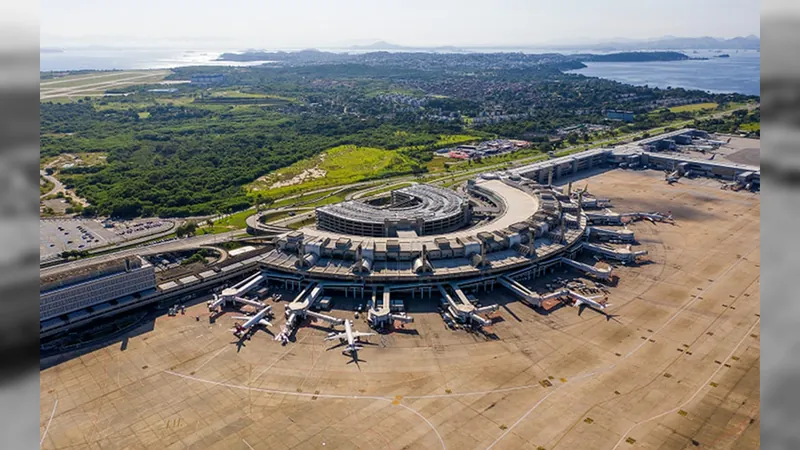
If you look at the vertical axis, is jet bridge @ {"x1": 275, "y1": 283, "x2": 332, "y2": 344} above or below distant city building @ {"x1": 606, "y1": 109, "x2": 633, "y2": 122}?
below

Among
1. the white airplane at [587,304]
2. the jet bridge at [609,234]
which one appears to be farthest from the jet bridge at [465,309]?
the jet bridge at [609,234]

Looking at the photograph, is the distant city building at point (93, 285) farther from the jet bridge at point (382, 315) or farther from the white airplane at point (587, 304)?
the white airplane at point (587, 304)

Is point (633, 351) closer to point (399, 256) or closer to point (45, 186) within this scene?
point (399, 256)

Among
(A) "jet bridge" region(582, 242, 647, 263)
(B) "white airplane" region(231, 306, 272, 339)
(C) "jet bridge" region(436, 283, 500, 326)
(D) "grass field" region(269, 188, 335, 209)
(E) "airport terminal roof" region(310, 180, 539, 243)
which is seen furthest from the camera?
(D) "grass field" region(269, 188, 335, 209)

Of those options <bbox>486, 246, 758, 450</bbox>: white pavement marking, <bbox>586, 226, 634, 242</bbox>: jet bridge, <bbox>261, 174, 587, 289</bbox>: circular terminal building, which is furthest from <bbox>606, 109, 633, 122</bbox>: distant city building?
<bbox>486, 246, 758, 450</bbox>: white pavement marking

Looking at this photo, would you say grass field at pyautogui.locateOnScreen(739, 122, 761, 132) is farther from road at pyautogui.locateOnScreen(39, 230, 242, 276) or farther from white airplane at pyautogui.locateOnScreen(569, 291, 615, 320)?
road at pyautogui.locateOnScreen(39, 230, 242, 276)
